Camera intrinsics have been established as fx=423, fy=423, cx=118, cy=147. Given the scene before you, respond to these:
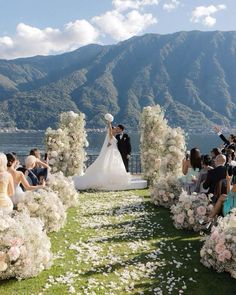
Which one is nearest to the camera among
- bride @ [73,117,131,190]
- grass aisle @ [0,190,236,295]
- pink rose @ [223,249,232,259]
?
grass aisle @ [0,190,236,295]

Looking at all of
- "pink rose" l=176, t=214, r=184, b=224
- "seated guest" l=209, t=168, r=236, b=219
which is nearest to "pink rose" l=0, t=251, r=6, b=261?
"pink rose" l=176, t=214, r=184, b=224

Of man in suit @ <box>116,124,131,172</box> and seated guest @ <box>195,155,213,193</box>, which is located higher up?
man in suit @ <box>116,124,131,172</box>

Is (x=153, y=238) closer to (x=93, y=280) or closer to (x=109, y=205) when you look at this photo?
(x=93, y=280)

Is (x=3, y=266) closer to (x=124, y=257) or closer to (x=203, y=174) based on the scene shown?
(x=124, y=257)

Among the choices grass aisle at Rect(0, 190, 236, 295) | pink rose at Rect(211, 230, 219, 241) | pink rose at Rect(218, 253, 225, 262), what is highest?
pink rose at Rect(211, 230, 219, 241)

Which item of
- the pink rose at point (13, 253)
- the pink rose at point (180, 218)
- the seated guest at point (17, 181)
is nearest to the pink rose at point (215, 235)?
the pink rose at point (180, 218)

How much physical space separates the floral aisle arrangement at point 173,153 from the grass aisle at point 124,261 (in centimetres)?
589

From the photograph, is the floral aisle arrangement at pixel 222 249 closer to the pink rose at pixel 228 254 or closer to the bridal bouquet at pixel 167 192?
the pink rose at pixel 228 254

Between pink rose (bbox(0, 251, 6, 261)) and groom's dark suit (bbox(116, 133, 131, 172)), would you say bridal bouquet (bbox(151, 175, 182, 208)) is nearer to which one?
groom's dark suit (bbox(116, 133, 131, 172))

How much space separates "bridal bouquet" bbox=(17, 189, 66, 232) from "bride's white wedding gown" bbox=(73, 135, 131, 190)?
9524 mm

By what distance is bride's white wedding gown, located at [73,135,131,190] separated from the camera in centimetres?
2177

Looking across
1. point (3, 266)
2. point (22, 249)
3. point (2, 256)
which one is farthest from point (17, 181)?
point (3, 266)

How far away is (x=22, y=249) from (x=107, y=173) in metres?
13.6

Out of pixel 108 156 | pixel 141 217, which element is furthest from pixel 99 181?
pixel 141 217
